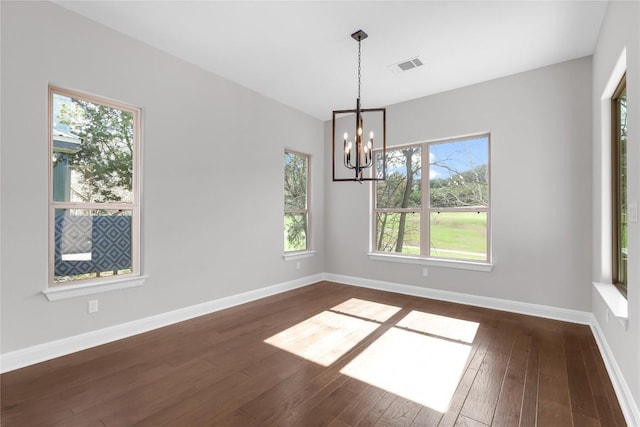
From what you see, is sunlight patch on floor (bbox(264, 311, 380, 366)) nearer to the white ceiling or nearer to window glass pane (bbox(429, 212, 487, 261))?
window glass pane (bbox(429, 212, 487, 261))

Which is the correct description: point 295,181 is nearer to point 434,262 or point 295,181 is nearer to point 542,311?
point 434,262

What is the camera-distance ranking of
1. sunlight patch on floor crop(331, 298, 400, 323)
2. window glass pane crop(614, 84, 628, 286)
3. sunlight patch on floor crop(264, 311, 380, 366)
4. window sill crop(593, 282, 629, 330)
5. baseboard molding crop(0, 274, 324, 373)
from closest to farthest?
1. window sill crop(593, 282, 629, 330)
2. baseboard molding crop(0, 274, 324, 373)
3. window glass pane crop(614, 84, 628, 286)
4. sunlight patch on floor crop(264, 311, 380, 366)
5. sunlight patch on floor crop(331, 298, 400, 323)

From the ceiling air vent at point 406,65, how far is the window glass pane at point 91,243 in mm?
3478

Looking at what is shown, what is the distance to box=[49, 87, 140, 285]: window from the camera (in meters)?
2.75

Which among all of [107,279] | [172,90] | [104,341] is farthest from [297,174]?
[104,341]

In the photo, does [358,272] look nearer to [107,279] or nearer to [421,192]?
[421,192]

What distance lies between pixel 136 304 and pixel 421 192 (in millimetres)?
4089

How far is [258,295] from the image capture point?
4.49 m

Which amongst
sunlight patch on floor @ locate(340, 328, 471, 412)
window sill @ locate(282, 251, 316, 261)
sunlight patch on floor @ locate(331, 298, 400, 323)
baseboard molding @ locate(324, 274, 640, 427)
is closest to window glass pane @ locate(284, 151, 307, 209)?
window sill @ locate(282, 251, 316, 261)

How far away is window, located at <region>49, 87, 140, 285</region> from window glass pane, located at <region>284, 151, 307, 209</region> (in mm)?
2352

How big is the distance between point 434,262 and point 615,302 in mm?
2265

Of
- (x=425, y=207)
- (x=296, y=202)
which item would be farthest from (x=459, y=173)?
(x=296, y=202)

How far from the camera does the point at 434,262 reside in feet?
14.9

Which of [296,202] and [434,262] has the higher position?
[296,202]
